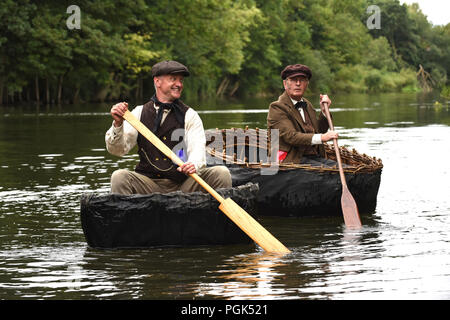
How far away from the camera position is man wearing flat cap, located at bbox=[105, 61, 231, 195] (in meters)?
7.56

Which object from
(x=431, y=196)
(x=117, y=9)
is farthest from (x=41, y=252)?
(x=117, y=9)

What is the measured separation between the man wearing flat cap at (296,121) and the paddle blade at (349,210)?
0.58 m

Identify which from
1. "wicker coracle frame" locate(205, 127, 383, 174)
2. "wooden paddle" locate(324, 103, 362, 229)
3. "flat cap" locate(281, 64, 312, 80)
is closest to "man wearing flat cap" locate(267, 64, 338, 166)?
"flat cap" locate(281, 64, 312, 80)

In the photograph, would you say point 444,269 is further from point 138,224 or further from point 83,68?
point 83,68

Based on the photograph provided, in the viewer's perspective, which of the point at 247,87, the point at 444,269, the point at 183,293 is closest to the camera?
the point at 183,293

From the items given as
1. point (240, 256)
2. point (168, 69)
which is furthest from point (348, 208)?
point (168, 69)

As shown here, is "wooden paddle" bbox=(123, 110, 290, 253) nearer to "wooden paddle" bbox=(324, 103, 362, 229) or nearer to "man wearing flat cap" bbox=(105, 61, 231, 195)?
"man wearing flat cap" bbox=(105, 61, 231, 195)

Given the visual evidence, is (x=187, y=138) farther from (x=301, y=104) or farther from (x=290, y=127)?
(x=301, y=104)

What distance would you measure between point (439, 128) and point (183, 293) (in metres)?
18.2

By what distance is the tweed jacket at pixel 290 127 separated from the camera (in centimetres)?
934

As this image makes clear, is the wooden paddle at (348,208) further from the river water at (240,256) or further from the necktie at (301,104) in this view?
the necktie at (301,104)

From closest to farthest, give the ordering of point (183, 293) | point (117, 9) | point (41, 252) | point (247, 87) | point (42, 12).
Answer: point (183, 293) < point (41, 252) < point (42, 12) < point (117, 9) < point (247, 87)

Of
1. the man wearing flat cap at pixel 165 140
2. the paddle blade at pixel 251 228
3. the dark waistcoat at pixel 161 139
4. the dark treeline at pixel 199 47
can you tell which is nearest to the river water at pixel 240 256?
the paddle blade at pixel 251 228

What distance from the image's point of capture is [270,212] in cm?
954
